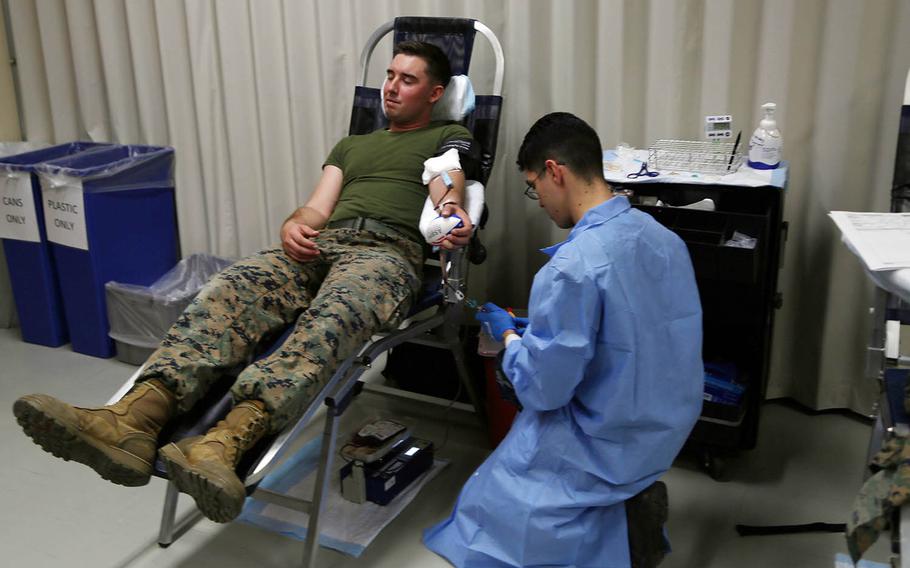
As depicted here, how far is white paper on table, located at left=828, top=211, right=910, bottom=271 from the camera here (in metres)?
1.56

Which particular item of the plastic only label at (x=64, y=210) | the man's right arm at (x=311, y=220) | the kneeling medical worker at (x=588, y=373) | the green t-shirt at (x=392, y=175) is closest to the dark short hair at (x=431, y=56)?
the green t-shirt at (x=392, y=175)

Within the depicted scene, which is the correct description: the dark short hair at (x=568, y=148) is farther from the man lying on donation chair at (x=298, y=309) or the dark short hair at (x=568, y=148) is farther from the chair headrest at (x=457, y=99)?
the chair headrest at (x=457, y=99)

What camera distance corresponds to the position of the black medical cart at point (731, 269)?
2170 millimetres

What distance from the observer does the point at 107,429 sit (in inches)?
70.4

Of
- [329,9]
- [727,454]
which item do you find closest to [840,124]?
[727,454]

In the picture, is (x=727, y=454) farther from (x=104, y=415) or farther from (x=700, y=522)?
(x=104, y=415)

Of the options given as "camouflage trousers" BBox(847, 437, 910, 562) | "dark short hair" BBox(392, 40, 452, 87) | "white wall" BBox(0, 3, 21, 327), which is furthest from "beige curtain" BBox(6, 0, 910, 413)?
"camouflage trousers" BBox(847, 437, 910, 562)

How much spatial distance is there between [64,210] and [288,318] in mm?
1455

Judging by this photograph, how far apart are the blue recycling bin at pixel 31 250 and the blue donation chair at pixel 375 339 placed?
1409mm

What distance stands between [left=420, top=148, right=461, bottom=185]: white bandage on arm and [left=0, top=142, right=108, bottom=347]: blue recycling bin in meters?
1.71

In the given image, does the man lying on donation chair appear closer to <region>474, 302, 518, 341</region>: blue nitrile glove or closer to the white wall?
<region>474, 302, 518, 341</region>: blue nitrile glove

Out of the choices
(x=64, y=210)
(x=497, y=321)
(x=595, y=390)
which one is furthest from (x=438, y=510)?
(x=64, y=210)

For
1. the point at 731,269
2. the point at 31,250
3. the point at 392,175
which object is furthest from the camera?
the point at 31,250

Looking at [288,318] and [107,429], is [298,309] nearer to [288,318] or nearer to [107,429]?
[288,318]
